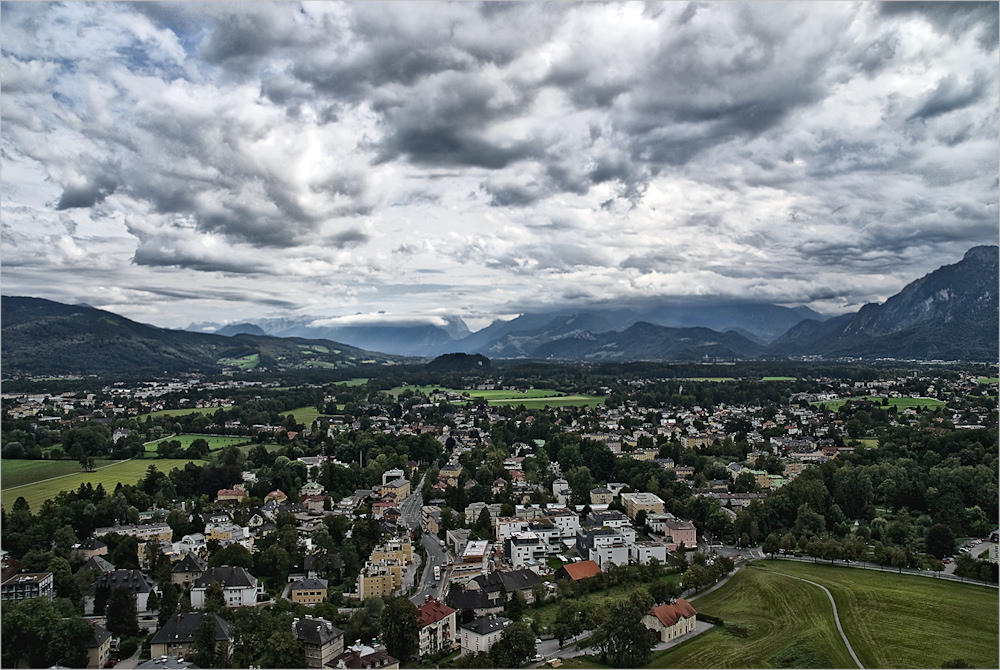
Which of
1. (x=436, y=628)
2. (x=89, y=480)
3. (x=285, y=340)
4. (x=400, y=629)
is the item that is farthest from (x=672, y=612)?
(x=285, y=340)

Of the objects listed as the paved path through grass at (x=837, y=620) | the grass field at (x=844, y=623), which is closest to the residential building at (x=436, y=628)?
the grass field at (x=844, y=623)

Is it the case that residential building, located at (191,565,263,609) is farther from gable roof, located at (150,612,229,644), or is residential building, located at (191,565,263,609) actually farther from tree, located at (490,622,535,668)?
tree, located at (490,622,535,668)

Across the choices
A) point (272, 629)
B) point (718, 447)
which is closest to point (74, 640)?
point (272, 629)

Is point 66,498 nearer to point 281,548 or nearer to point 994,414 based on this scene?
point 281,548

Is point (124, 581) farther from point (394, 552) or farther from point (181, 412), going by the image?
point (181, 412)

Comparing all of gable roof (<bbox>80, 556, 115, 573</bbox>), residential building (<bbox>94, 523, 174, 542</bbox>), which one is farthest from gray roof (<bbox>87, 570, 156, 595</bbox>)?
residential building (<bbox>94, 523, 174, 542</bbox>)

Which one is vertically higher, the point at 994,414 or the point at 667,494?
the point at 994,414
